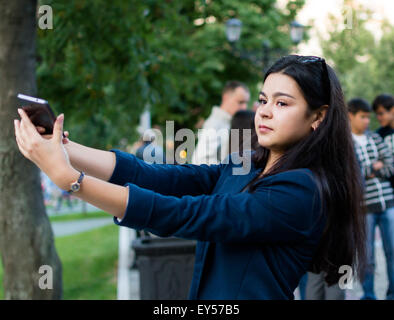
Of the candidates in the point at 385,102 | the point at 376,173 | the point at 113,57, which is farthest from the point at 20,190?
the point at 385,102

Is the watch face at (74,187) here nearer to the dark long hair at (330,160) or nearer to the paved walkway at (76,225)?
the dark long hair at (330,160)

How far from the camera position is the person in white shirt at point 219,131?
5.79 metres

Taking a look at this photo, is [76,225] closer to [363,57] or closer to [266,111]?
[266,111]

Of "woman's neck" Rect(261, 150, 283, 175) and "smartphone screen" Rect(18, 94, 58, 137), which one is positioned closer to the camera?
"smartphone screen" Rect(18, 94, 58, 137)

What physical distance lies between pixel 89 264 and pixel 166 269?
5270 millimetres

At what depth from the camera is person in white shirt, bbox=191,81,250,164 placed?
5789 millimetres

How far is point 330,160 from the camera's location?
2.20 metres

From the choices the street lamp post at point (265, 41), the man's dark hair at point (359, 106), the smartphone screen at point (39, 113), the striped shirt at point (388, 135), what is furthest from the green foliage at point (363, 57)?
the smartphone screen at point (39, 113)

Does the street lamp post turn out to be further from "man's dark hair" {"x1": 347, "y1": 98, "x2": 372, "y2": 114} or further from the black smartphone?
the black smartphone

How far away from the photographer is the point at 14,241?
506 cm

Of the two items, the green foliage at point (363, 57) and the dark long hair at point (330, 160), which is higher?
the green foliage at point (363, 57)

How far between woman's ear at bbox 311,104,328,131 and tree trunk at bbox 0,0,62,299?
3.38m

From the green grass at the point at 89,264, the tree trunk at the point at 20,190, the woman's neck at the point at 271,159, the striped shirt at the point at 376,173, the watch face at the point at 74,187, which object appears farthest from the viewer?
the green grass at the point at 89,264

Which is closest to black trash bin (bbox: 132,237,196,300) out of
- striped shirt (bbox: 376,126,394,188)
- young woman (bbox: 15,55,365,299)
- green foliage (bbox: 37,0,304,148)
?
green foliage (bbox: 37,0,304,148)
